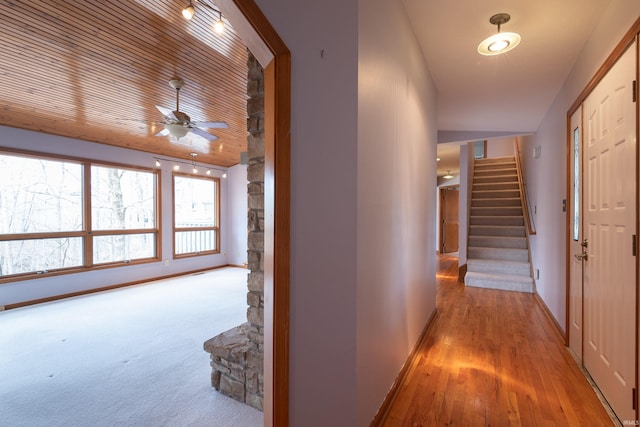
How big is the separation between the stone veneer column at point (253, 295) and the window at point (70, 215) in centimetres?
406

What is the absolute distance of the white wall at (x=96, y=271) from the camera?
406cm

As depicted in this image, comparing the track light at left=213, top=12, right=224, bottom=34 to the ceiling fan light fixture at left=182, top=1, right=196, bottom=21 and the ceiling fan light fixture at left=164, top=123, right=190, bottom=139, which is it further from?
the ceiling fan light fixture at left=164, top=123, right=190, bottom=139

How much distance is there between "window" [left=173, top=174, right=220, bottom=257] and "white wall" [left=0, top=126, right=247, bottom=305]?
0.66 ft

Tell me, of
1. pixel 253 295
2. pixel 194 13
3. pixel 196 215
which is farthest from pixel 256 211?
pixel 196 215

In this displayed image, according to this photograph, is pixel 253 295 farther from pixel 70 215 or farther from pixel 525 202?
pixel 525 202

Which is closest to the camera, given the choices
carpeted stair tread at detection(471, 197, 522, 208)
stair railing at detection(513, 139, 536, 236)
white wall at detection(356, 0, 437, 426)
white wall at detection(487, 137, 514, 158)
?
white wall at detection(356, 0, 437, 426)

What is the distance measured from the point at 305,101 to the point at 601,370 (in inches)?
103

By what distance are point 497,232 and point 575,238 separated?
3570 millimetres

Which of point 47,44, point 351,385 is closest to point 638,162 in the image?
point 351,385

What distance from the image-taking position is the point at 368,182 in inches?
59.9

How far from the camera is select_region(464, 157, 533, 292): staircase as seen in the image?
16.2 ft

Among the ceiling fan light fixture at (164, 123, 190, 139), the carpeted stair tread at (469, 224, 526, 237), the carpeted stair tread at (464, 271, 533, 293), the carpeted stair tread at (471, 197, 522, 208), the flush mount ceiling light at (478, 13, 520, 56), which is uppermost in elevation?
the flush mount ceiling light at (478, 13, 520, 56)

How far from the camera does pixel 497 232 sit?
19.2 ft

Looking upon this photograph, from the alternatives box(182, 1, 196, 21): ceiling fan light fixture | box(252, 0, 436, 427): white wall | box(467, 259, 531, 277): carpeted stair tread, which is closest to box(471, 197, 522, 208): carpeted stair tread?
box(467, 259, 531, 277): carpeted stair tread
